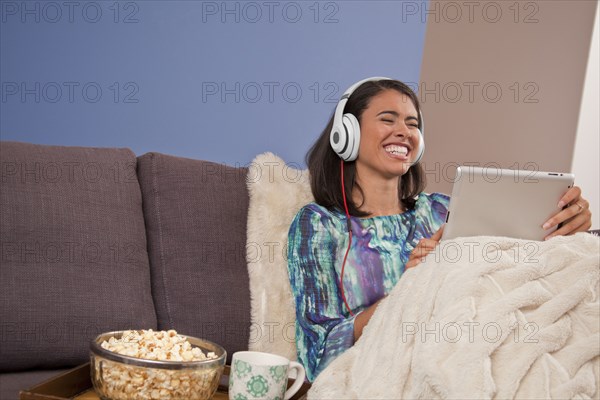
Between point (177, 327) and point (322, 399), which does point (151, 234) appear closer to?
point (177, 327)

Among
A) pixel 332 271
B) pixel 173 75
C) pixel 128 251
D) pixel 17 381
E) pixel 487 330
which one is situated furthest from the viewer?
pixel 173 75

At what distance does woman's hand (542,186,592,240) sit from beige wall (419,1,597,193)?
126cm

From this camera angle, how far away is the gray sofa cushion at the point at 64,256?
57.2 inches

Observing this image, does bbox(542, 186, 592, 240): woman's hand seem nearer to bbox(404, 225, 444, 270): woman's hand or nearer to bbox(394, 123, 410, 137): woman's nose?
bbox(404, 225, 444, 270): woman's hand

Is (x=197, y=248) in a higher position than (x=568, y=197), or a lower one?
lower

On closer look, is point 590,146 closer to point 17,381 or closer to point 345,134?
point 345,134

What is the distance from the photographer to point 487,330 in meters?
1.15

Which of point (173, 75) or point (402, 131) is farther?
point (173, 75)

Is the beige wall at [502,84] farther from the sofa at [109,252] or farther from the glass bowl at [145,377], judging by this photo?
the glass bowl at [145,377]

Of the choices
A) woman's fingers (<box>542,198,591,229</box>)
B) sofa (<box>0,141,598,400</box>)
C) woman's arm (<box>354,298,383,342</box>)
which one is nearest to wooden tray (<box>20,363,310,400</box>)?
sofa (<box>0,141,598,400</box>)

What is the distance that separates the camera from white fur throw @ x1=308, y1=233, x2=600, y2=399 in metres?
1.11

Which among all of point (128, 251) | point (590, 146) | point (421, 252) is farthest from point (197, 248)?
point (590, 146)

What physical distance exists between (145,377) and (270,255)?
29.9 inches

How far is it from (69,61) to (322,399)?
148 cm
